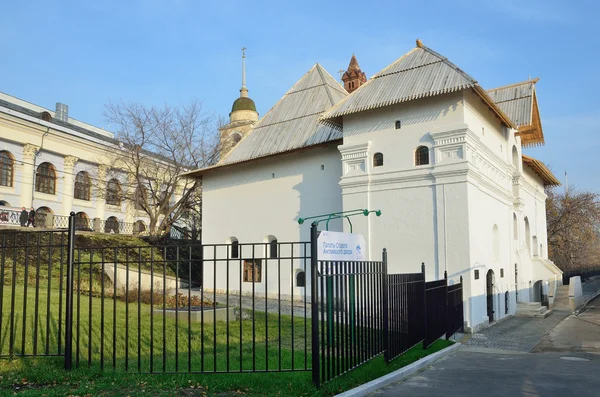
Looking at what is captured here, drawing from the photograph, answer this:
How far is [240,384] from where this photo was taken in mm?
6414

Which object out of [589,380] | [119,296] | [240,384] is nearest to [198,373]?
[240,384]

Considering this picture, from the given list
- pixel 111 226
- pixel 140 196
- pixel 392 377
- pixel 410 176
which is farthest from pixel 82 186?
pixel 392 377

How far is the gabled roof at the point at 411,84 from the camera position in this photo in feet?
57.0

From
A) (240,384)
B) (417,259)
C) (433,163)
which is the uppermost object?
(433,163)

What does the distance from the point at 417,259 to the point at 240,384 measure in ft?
41.6

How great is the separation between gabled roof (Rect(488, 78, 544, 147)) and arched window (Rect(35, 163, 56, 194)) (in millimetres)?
31554

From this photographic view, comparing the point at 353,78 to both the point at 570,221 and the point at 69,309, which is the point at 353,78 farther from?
the point at 69,309

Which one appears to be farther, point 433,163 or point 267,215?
point 267,215

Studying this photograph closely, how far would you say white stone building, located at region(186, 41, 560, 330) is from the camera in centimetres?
1744

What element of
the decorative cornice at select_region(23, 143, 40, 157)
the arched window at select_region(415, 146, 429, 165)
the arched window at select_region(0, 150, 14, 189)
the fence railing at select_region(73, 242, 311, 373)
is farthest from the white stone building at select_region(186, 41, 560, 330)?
the arched window at select_region(0, 150, 14, 189)

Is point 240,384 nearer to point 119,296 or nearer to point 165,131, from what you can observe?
point 119,296

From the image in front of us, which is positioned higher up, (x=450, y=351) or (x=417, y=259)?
(x=417, y=259)

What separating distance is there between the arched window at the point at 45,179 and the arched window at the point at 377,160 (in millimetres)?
28012

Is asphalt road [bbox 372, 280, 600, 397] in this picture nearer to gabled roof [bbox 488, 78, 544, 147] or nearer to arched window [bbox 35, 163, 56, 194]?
gabled roof [bbox 488, 78, 544, 147]
